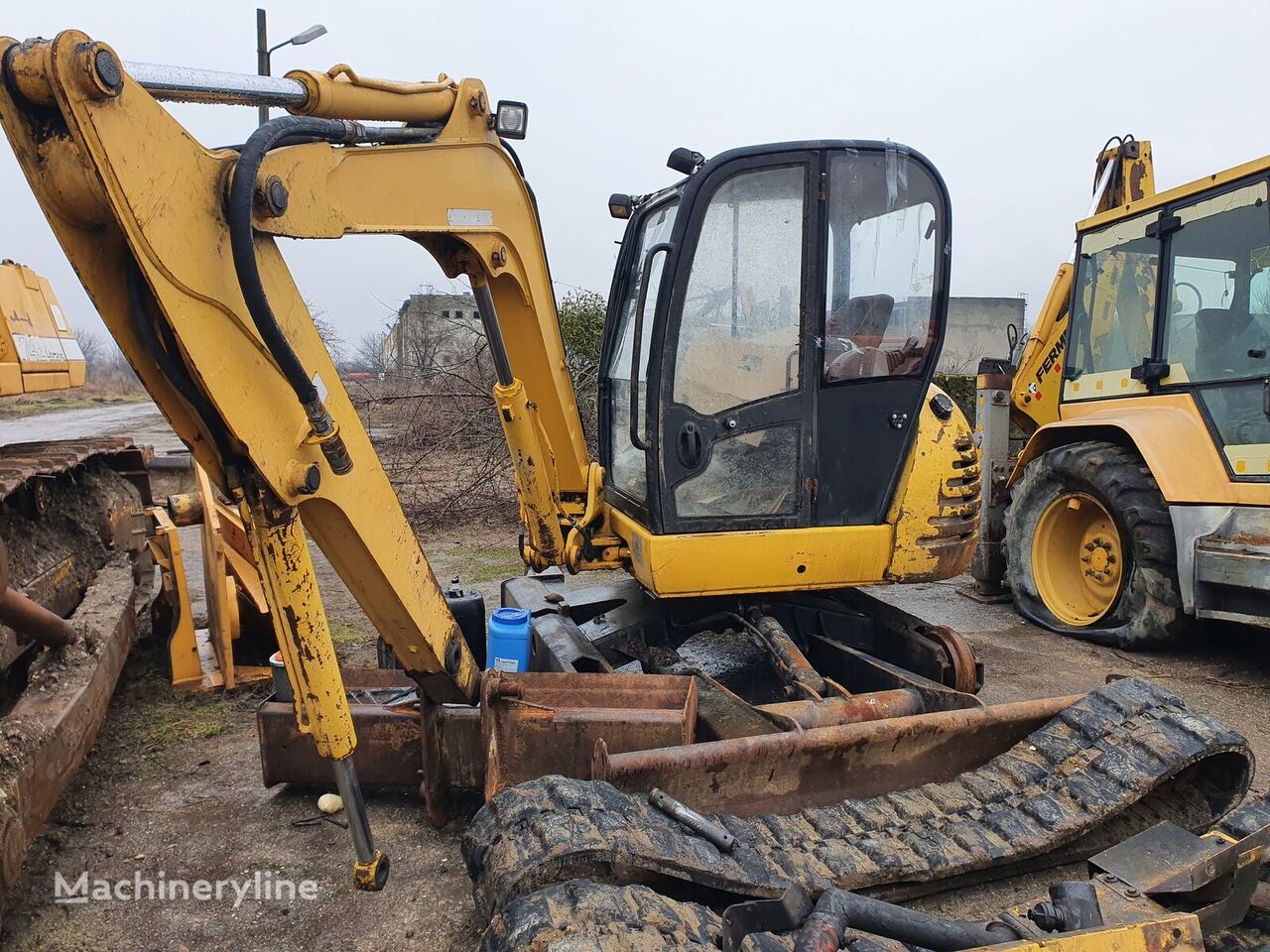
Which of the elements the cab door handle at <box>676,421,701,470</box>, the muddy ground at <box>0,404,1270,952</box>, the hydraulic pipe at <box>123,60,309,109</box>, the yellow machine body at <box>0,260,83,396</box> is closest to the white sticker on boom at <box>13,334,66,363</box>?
the yellow machine body at <box>0,260,83,396</box>

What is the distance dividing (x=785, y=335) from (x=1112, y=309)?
3642 millimetres

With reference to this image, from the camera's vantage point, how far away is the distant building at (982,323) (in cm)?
3531

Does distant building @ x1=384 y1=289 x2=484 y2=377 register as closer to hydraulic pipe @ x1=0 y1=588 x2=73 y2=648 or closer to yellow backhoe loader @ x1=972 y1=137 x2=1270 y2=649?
yellow backhoe loader @ x1=972 y1=137 x2=1270 y2=649

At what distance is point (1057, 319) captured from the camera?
680 centimetres

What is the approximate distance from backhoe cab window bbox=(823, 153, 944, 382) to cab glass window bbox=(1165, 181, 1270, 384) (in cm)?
248

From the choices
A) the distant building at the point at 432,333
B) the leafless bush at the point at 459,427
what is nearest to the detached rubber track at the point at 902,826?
the leafless bush at the point at 459,427

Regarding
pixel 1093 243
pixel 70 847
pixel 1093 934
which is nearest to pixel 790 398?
pixel 1093 934

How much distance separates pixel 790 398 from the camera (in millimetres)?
3436

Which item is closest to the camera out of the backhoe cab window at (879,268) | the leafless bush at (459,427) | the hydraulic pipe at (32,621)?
the hydraulic pipe at (32,621)

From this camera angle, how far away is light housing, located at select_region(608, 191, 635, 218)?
13.7 feet

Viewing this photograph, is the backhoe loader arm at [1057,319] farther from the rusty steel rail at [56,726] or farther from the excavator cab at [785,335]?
the rusty steel rail at [56,726]

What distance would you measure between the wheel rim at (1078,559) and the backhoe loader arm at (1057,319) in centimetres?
96

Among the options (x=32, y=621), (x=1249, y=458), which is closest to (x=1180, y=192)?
(x=1249, y=458)

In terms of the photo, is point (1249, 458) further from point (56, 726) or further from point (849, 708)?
point (56, 726)
